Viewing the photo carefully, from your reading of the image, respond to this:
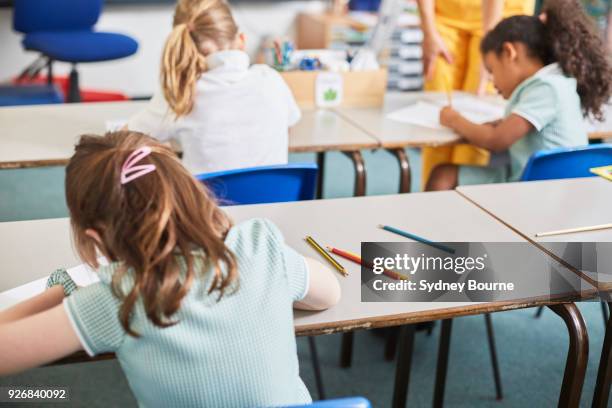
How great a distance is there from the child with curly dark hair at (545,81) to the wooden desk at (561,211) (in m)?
0.37

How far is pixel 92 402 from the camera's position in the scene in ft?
7.23

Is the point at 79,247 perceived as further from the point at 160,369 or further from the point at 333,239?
the point at 333,239

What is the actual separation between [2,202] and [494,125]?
8.01 ft

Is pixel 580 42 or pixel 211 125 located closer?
pixel 211 125

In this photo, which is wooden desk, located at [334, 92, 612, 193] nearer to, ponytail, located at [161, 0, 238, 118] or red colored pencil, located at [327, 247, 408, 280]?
ponytail, located at [161, 0, 238, 118]

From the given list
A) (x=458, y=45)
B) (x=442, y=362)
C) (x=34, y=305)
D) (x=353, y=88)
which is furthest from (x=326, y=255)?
(x=458, y=45)

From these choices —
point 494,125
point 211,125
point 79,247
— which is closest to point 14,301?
point 79,247

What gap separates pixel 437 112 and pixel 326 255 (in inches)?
54.4

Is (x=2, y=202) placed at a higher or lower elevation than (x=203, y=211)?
lower

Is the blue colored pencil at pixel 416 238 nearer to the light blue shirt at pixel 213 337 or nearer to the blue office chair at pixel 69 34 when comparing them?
the light blue shirt at pixel 213 337

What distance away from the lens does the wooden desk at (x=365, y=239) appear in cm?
133

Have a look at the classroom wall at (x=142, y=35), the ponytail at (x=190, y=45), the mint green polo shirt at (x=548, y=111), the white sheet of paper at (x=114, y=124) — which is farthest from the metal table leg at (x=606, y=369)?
the classroom wall at (x=142, y=35)

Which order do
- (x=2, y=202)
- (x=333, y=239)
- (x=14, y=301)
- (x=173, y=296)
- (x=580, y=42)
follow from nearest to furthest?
(x=173, y=296) < (x=14, y=301) < (x=333, y=239) < (x=580, y=42) < (x=2, y=202)

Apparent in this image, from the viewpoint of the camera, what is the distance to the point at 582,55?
2.34 metres
